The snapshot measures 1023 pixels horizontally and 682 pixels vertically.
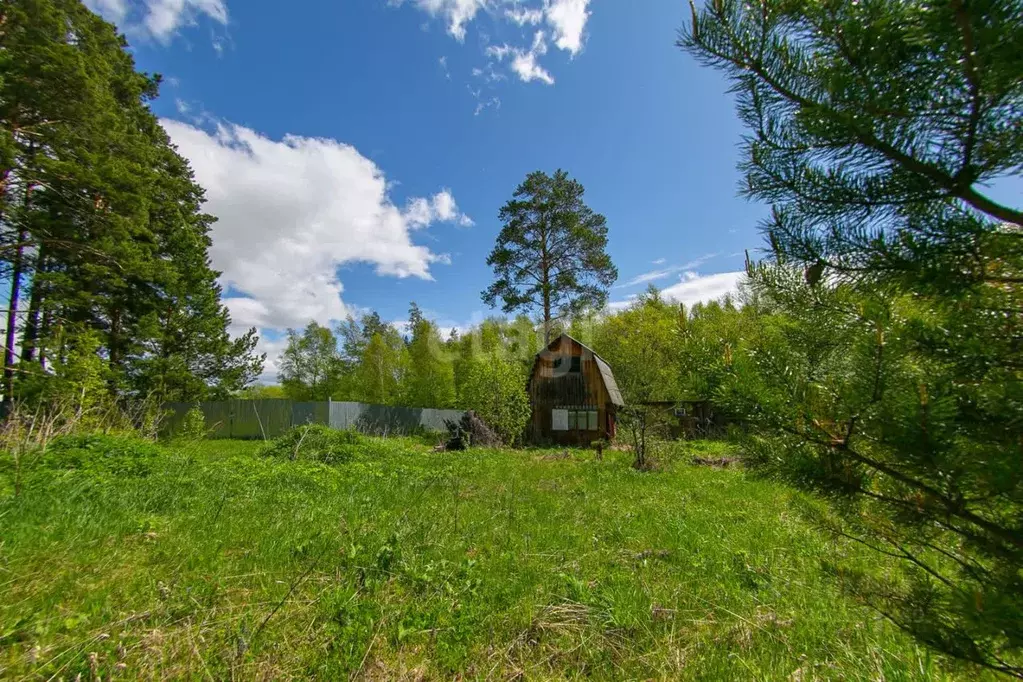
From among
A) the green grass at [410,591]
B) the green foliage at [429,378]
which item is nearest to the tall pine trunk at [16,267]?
the green grass at [410,591]

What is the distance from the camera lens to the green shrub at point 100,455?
19.7 ft

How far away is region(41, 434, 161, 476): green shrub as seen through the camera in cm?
601

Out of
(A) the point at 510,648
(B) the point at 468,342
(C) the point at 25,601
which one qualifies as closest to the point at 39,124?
(C) the point at 25,601

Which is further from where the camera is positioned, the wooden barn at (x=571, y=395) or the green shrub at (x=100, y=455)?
the wooden barn at (x=571, y=395)

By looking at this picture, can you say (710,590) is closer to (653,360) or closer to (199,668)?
(199,668)

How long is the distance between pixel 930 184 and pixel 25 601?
4191 mm

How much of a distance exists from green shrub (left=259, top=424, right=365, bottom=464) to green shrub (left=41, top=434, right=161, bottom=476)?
2.27m

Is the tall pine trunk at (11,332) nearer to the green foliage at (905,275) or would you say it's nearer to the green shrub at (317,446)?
the green shrub at (317,446)

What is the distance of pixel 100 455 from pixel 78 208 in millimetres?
9052

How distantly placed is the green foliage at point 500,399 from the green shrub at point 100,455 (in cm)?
979

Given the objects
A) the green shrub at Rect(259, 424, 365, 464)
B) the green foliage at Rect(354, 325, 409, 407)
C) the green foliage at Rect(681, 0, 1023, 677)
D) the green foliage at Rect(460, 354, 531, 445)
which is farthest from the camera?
the green foliage at Rect(354, 325, 409, 407)

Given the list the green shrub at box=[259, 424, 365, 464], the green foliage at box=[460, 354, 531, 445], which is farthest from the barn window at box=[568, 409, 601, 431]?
the green shrub at box=[259, 424, 365, 464]

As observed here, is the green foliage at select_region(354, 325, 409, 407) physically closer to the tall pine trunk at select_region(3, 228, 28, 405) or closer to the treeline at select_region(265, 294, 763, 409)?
the treeline at select_region(265, 294, 763, 409)

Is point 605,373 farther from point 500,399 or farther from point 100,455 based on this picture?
point 100,455
